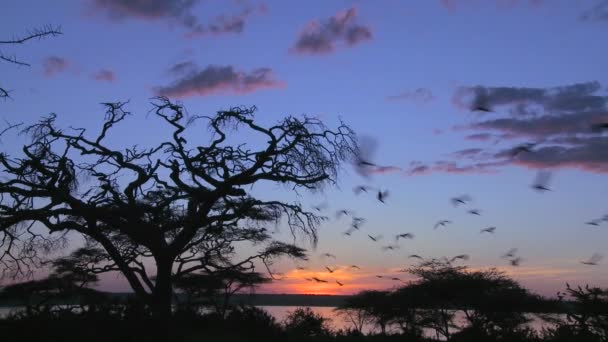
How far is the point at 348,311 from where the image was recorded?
54625 millimetres

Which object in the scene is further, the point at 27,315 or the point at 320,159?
the point at 320,159

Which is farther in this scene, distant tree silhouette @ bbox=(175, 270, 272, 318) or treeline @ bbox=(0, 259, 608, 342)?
distant tree silhouette @ bbox=(175, 270, 272, 318)

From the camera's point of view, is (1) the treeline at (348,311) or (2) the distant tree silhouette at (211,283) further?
(2) the distant tree silhouette at (211,283)

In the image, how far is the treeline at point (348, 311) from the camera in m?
19.3

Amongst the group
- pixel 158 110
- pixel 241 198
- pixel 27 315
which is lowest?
pixel 27 315

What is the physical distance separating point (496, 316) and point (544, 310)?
18.7 ft

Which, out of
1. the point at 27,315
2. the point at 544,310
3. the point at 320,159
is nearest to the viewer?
the point at 27,315

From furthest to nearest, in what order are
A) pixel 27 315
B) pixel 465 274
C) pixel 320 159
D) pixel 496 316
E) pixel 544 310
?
pixel 465 274
pixel 544 310
pixel 496 316
pixel 320 159
pixel 27 315

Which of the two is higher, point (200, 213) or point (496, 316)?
point (200, 213)

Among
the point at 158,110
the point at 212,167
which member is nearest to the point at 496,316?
the point at 212,167

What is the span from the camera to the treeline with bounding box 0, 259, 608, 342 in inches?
761

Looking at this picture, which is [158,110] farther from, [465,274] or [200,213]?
[465,274]

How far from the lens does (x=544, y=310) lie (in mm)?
39562

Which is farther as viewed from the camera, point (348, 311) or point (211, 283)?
point (348, 311)
